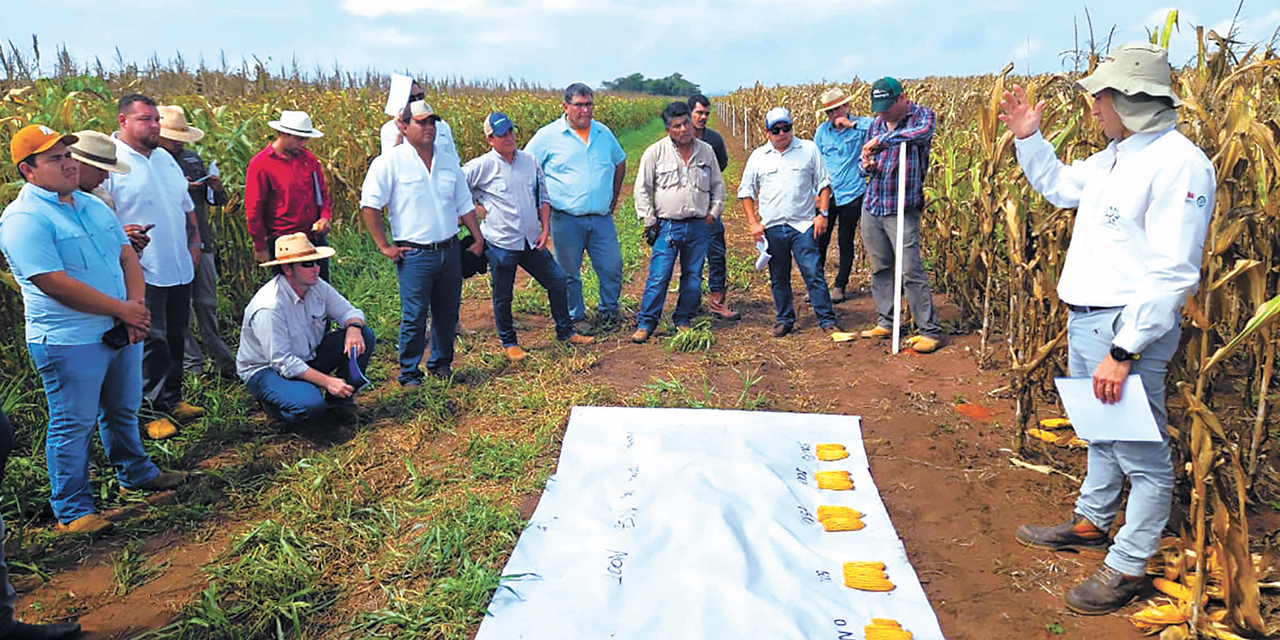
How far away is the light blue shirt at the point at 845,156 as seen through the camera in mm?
6543

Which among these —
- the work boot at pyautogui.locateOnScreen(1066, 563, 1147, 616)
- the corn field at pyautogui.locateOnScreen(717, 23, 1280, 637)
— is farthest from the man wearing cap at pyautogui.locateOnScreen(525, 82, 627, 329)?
the work boot at pyautogui.locateOnScreen(1066, 563, 1147, 616)

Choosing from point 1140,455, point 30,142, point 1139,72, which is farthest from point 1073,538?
point 30,142

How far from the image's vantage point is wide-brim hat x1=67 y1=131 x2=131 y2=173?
365cm

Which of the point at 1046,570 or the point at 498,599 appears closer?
the point at 498,599

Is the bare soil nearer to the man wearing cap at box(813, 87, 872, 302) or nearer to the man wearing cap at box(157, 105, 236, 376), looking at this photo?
the man wearing cap at box(813, 87, 872, 302)

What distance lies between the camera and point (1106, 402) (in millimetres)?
2754

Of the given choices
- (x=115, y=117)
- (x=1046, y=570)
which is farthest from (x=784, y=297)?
(x=115, y=117)

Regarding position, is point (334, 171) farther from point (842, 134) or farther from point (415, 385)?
point (842, 134)

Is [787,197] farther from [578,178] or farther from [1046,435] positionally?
[1046,435]

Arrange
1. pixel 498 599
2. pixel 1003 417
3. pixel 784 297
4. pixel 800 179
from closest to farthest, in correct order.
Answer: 1. pixel 498 599
2. pixel 1003 417
3. pixel 800 179
4. pixel 784 297

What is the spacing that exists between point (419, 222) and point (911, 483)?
10.9 feet

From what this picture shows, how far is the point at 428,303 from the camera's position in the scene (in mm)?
5320

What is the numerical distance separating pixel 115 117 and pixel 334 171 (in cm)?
219

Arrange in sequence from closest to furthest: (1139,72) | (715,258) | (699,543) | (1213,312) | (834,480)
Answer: (1139,72)
(1213,312)
(699,543)
(834,480)
(715,258)
